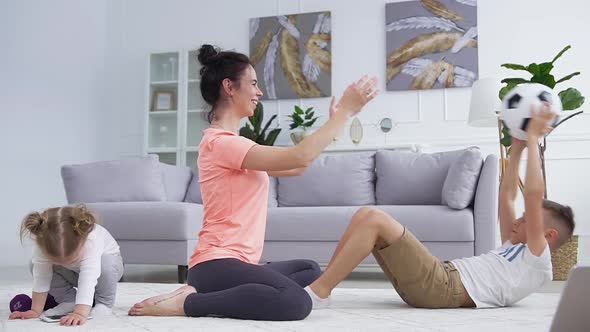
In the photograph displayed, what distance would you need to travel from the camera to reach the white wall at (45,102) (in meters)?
5.88

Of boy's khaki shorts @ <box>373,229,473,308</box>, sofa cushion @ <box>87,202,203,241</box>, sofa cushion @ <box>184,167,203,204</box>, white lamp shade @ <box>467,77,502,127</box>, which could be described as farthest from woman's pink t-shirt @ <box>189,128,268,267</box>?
white lamp shade @ <box>467,77,502,127</box>

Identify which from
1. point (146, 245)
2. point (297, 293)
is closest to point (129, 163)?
point (146, 245)

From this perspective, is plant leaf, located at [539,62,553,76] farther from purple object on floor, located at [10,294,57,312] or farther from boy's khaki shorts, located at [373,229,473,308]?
purple object on floor, located at [10,294,57,312]

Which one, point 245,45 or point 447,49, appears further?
point 245,45

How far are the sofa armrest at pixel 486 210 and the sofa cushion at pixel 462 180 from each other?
48mm

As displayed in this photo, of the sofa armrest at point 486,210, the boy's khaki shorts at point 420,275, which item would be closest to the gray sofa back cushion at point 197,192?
the sofa armrest at point 486,210

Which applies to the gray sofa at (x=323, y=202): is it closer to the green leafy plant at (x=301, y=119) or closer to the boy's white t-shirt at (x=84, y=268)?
the green leafy plant at (x=301, y=119)

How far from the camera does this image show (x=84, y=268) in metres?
1.99

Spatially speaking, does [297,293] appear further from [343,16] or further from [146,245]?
[343,16]

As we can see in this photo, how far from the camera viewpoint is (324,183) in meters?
4.43

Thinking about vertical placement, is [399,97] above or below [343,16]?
below

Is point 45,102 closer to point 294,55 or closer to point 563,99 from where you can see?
point 294,55

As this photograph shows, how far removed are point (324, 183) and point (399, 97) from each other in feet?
6.05

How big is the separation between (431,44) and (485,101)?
1159mm
